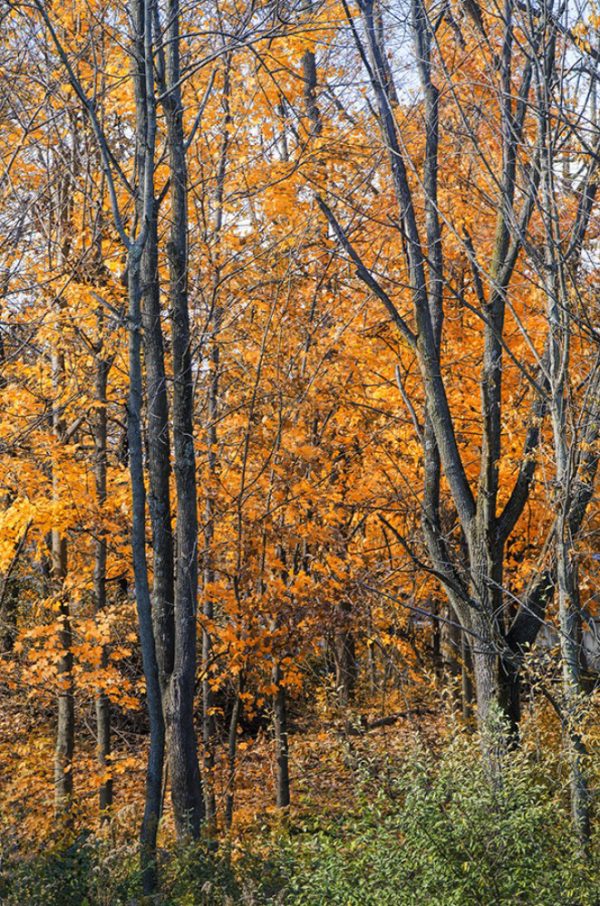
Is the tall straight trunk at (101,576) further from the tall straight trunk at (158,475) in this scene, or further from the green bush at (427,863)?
the green bush at (427,863)

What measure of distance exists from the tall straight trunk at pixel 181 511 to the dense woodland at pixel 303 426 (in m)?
0.03

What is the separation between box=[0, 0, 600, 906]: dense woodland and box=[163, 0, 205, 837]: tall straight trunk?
0.10ft

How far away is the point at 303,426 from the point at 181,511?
3.02 m

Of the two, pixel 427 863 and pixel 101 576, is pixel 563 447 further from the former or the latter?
pixel 101 576

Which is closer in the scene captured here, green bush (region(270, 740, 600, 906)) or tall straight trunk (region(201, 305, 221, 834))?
green bush (region(270, 740, 600, 906))

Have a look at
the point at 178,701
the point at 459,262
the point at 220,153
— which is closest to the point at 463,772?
the point at 178,701

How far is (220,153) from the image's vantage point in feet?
31.3

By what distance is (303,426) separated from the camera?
1023cm

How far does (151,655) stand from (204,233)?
513 centimetres

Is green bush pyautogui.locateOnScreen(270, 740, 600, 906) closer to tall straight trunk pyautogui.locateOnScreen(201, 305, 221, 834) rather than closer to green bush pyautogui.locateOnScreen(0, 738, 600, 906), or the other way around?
green bush pyautogui.locateOnScreen(0, 738, 600, 906)

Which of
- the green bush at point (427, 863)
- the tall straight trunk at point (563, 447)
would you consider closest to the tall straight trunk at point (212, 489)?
the green bush at point (427, 863)

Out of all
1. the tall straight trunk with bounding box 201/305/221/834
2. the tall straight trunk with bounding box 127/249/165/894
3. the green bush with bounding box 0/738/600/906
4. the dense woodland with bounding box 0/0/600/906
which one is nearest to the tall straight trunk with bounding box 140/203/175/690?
the dense woodland with bounding box 0/0/600/906

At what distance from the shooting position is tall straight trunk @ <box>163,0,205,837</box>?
694cm

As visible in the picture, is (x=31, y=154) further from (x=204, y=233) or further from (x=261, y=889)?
(x=261, y=889)
